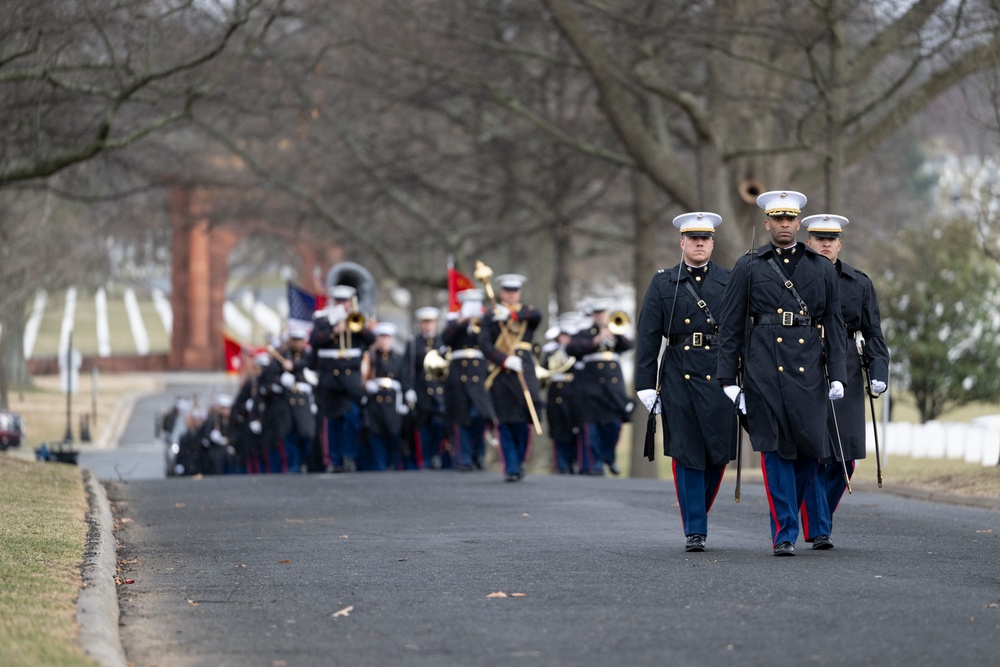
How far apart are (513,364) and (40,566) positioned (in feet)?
29.4

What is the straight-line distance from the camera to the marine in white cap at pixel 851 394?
34.7ft

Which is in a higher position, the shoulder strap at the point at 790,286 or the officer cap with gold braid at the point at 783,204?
the officer cap with gold braid at the point at 783,204

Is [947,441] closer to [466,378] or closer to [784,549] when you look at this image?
[466,378]

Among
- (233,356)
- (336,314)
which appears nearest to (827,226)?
(336,314)

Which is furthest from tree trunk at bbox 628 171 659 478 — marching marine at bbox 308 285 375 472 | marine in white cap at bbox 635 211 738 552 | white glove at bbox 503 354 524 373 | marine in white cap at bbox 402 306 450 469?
marine in white cap at bbox 635 211 738 552

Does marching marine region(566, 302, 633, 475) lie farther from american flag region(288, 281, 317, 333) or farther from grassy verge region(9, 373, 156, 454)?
grassy verge region(9, 373, 156, 454)

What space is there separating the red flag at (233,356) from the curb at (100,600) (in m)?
19.0

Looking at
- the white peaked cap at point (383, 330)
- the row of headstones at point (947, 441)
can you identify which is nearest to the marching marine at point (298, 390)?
the white peaked cap at point (383, 330)

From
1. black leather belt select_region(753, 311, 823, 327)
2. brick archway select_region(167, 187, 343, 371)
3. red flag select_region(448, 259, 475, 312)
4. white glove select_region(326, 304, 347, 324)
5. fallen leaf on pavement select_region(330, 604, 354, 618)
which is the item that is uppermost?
brick archway select_region(167, 187, 343, 371)

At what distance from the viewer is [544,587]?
876cm

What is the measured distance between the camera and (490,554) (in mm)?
10297

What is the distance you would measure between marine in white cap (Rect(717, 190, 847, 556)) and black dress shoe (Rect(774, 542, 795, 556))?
0.27 ft

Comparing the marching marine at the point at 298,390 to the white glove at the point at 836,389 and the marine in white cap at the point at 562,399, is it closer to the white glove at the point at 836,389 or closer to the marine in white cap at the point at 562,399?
the marine in white cap at the point at 562,399

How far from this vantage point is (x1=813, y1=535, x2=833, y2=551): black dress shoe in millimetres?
10469
